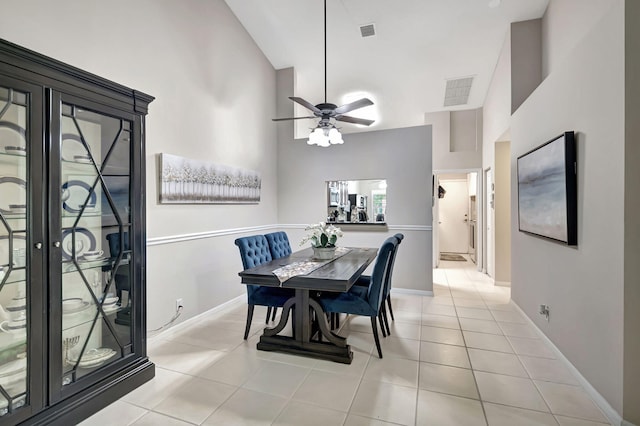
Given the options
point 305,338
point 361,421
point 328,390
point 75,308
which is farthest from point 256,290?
point 361,421

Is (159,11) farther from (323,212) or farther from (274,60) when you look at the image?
(323,212)

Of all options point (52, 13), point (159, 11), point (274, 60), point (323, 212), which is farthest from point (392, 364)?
point (274, 60)

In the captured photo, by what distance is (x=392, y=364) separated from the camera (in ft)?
8.32

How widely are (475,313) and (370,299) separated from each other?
194cm

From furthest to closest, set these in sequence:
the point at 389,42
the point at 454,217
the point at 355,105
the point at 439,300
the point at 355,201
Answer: the point at 454,217 < the point at 355,201 < the point at 389,42 < the point at 439,300 < the point at 355,105

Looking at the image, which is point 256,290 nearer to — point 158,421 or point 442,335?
point 158,421

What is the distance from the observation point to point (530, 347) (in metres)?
2.87

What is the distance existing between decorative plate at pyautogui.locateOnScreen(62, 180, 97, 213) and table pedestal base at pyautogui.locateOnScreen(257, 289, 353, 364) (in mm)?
1683

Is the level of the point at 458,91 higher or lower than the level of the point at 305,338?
higher

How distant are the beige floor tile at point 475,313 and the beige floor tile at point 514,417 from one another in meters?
1.79

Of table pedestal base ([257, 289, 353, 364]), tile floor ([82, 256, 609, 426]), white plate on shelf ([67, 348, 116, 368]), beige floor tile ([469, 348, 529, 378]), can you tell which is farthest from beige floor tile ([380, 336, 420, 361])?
white plate on shelf ([67, 348, 116, 368])

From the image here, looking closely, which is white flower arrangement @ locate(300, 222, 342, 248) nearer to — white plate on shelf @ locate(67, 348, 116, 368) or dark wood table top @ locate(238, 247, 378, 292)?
Result: dark wood table top @ locate(238, 247, 378, 292)

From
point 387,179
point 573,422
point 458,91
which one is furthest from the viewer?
point 458,91

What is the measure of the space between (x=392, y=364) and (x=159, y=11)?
390 centimetres
